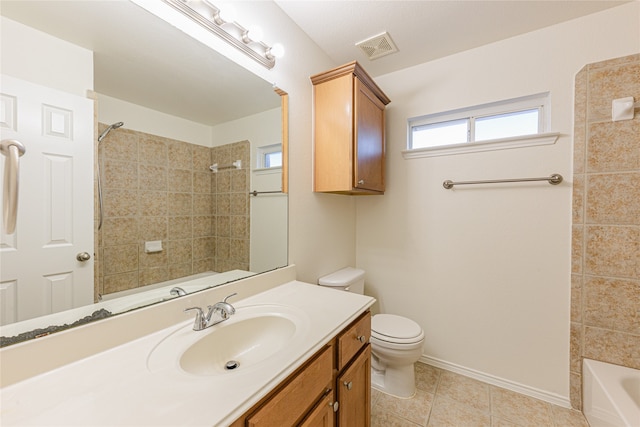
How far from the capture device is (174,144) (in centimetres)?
100

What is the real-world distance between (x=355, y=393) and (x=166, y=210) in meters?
1.11

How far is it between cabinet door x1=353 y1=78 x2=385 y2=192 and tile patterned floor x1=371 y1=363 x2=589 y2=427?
1405 mm

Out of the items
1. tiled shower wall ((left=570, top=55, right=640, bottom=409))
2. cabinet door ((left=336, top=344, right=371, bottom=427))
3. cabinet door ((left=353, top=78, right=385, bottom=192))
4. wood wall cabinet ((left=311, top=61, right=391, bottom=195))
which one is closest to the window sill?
tiled shower wall ((left=570, top=55, right=640, bottom=409))

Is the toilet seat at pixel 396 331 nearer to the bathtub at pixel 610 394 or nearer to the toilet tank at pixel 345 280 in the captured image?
the toilet tank at pixel 345 280

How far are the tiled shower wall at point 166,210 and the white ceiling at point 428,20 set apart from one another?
0.98 metres

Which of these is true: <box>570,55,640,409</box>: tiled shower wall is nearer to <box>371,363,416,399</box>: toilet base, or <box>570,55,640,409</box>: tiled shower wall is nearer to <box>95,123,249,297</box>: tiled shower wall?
<box>371,363,416,399</box>: toilet base

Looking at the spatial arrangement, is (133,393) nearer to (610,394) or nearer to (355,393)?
(355,393)

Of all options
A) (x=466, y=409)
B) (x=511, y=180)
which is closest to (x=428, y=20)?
(x=511, y=180)

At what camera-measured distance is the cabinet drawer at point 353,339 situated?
3.17 feet

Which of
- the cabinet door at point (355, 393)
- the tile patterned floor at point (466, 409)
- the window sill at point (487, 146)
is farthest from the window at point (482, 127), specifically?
the tile patterned floor at point (466, 409)

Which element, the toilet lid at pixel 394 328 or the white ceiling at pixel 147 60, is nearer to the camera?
the white ceiling at pixel 147 60

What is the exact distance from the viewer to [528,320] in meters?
1.64

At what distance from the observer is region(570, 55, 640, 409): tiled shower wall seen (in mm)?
1364

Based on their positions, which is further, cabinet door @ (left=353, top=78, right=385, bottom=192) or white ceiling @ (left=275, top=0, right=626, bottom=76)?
cabinet door @ (left=353, top=78, right=385, bottom=192)
